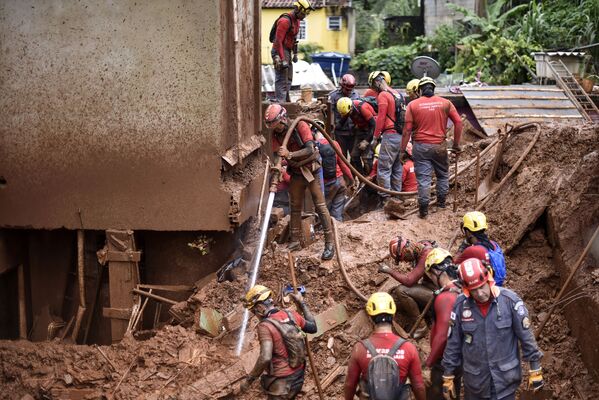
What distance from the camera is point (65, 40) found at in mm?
8695

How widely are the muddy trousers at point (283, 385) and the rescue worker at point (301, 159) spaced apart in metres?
2.88

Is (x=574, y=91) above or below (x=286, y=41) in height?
below

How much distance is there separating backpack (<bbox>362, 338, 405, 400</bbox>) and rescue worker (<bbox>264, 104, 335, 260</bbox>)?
12.4 feet

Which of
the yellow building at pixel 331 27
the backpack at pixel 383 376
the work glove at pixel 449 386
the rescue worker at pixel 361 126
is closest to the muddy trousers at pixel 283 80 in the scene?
the rescue worker at pixel 361 126

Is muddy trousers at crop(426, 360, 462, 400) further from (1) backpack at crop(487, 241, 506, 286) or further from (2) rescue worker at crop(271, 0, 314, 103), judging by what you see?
(2) rescue worker at crop(271, 0, 314, 103)

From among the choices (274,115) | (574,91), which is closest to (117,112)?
(274,115)

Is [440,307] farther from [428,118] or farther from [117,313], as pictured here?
[117,313]

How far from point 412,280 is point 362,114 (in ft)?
16.6

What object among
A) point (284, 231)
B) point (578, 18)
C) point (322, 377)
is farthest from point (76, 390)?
point (578, 18)

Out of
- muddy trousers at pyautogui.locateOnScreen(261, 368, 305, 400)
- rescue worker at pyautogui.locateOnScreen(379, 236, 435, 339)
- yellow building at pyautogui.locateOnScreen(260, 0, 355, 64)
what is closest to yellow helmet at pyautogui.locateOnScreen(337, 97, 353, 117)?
rescue worker at pyautogui.locateOnScreen(379, 236, 435, 339)

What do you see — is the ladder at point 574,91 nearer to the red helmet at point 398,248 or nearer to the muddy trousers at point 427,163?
the muddy trousers at point 427,163

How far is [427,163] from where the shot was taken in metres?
10.1

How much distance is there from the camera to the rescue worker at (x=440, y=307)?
21.4ft

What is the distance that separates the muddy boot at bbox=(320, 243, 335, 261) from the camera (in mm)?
9438
